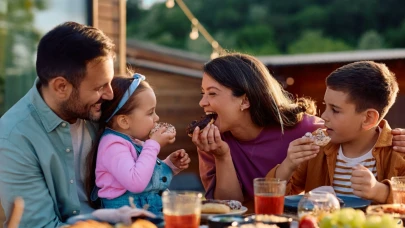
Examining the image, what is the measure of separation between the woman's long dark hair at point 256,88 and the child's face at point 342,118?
34 centimetres

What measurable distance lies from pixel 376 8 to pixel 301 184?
27.3 m

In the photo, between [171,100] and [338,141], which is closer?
[338,141]

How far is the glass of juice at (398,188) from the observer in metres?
2.55

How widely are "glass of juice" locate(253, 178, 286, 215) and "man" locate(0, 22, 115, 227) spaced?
33.7 inches

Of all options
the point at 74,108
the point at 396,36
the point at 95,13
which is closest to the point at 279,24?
the point at 396,36

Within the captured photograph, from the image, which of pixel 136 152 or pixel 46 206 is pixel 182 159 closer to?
pixel 136 152

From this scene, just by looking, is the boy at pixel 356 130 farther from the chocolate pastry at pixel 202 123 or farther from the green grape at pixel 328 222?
the green grape at pixel 328 222

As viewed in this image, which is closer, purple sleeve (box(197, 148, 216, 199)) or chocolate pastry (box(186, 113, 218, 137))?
chocolate pastry (box(186, 113, 218, 137))

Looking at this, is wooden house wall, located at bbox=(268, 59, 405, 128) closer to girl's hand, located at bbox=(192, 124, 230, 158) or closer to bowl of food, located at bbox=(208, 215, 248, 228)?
girl's hand, located at bbox=(192, 124, 230, 158)

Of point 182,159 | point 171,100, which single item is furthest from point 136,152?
point 171,100

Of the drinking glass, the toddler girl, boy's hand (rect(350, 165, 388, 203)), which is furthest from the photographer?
the toddler girl

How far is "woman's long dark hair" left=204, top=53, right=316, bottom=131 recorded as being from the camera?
130 inches

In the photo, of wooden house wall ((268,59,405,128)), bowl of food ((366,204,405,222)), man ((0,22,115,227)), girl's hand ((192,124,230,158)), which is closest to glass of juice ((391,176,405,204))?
bowl of food ((366,204,405,222))

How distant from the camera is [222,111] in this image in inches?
130
